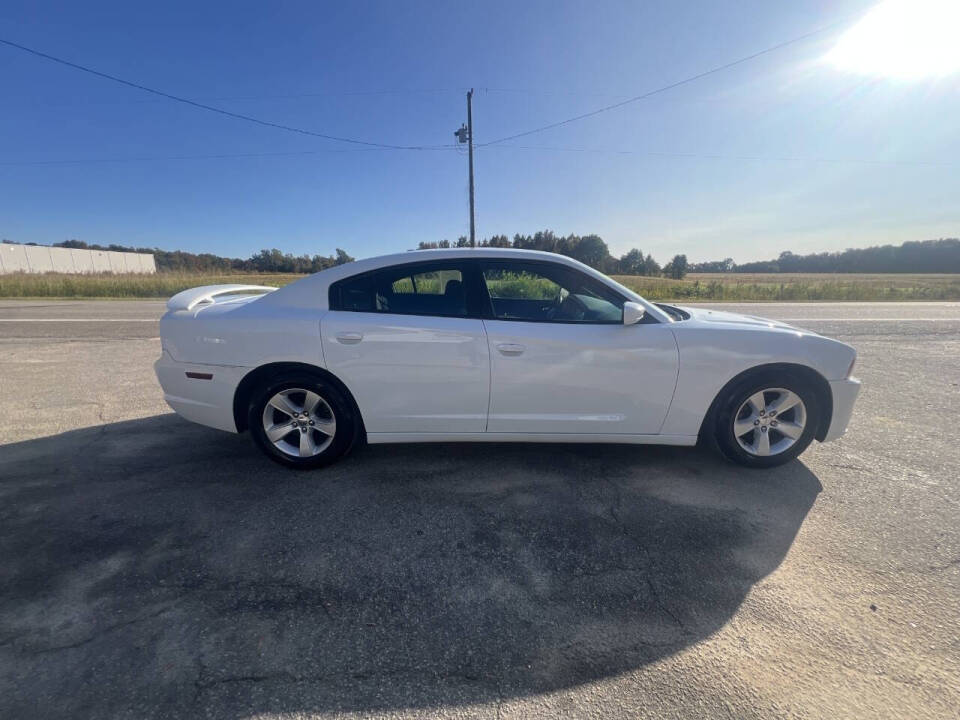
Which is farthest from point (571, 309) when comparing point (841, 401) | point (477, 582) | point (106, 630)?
point (106, 630)

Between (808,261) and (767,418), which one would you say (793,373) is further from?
(808,261)

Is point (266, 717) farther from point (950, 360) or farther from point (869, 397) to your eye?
point (950, 360)

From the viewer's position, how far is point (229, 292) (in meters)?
3.67

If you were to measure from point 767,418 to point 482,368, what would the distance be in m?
2.04

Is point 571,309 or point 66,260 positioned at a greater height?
point 66,260

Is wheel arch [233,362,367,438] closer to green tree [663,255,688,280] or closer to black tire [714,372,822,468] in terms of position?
black tire [714,372,822,468]

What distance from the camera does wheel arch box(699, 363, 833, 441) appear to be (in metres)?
2.92

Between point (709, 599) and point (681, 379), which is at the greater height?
point (681, 379)

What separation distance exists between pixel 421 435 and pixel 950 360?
824 cm

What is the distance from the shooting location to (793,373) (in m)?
2.94

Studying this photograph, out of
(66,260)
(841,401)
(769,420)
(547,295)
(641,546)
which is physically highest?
(66,260)

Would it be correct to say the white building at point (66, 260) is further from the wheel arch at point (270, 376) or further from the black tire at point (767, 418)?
the black tire at point (767, 418)

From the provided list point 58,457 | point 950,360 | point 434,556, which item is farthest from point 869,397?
point 58,457

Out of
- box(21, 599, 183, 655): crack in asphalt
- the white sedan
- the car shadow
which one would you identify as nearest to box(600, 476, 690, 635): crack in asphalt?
the car shadow
